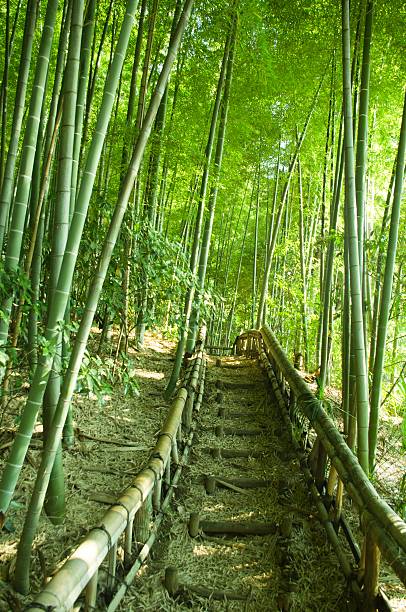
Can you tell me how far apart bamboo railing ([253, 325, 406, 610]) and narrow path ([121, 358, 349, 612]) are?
88 millimetres

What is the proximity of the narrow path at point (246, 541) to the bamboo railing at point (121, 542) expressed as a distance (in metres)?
0.09

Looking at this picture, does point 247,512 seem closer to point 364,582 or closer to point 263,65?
point 364,582

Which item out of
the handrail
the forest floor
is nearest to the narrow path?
the forest floor

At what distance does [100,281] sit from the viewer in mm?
1619

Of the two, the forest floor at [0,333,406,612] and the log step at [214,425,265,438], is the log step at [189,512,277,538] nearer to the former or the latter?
the forest floor at [0,333,406,612]

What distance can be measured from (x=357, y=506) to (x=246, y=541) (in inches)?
30.3

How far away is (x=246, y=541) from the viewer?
7.87 feet

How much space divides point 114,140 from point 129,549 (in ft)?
9.79

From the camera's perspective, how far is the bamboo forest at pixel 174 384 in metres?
1.70

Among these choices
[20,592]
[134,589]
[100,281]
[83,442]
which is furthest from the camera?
[83,442]

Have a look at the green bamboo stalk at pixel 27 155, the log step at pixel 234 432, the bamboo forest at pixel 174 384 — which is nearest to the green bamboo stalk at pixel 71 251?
the bamboo forest at pixel 174 384

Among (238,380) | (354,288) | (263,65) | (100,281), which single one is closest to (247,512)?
(354,288)

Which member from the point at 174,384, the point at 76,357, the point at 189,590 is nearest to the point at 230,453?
the point at 174,384

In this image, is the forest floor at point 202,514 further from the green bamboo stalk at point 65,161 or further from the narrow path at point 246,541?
the green bamboo stalk at point 65,161
